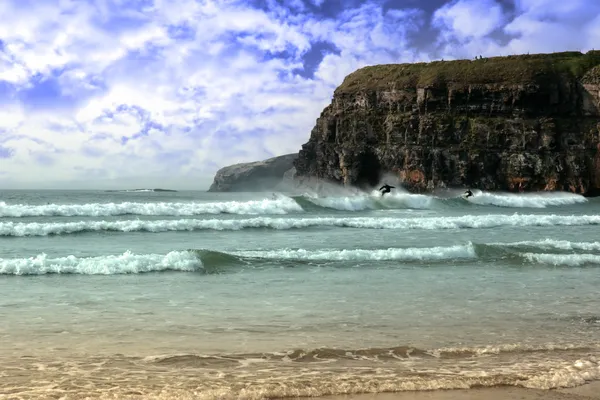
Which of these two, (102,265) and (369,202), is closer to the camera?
(102,265)

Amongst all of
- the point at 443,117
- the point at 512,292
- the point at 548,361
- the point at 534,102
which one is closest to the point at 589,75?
the point at 534,102

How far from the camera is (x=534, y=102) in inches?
2517

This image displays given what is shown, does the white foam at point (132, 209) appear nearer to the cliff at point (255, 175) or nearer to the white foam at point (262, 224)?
the white foam at point (262, 224)

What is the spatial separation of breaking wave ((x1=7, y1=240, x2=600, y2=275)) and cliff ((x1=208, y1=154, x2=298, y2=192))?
108808 millimetres

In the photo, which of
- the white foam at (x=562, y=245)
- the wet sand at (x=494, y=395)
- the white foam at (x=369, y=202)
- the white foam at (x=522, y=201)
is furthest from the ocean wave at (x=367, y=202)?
the wet sand at (x=494, y=395)

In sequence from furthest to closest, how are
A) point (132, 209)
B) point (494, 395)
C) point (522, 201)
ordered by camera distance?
point (522, 201) → point (132, 209) → point (494, 395)

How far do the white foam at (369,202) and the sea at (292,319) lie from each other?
21434mm

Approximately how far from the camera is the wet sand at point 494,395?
4.68 m

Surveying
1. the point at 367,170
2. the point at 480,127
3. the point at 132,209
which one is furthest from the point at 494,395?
the point at 367,170

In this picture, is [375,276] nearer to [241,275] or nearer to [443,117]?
[241,275]

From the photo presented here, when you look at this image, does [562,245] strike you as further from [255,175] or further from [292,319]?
[255,175]

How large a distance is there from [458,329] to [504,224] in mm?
19441

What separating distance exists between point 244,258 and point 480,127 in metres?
56.8

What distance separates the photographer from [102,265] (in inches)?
472
